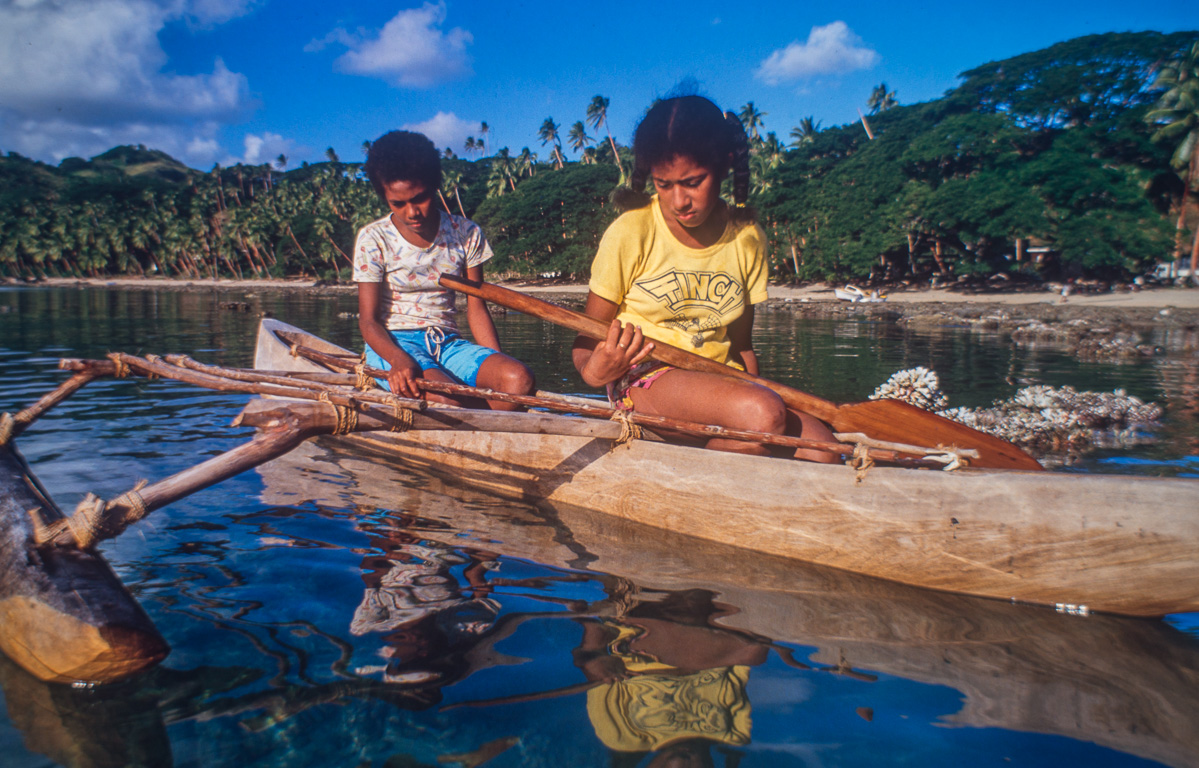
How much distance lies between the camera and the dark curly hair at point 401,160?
3.90 metres

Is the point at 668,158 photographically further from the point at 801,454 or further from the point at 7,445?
the point at 7,445

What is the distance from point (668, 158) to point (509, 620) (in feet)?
5.97

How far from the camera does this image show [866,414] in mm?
2895

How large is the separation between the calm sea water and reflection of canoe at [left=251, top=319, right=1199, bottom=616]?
95mm

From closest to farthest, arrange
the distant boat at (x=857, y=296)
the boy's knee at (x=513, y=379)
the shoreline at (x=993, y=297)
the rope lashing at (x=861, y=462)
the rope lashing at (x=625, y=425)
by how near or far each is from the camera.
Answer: the rope lashing at (x=861, y=462)
the rope lashing at (x=625, y=425)
the boy's knee at (x=513, y=379)
the shoreline at (x=993, y=297)
the distant boat at (x=857, y=296)

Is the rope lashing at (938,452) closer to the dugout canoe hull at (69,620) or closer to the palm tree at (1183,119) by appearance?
the dugout canoe hull at (69,620)

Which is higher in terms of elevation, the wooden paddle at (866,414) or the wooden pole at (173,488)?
the wooden paddle at (866,414)

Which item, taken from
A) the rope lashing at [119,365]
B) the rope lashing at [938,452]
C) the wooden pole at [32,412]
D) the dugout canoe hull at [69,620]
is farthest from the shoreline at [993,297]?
the dugout canoe hull at [69,620]

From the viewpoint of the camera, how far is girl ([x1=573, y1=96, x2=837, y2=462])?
2.71m

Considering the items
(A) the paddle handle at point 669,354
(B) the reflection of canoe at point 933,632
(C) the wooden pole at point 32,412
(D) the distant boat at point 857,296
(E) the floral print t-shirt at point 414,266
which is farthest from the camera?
(D) the distant boat at point 857,296

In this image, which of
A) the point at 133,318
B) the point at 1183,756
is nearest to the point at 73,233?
the point at 133,318

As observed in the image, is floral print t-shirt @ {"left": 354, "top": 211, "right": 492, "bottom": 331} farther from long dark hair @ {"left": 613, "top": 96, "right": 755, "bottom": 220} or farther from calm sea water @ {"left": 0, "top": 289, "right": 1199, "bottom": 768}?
long dark hair @ {"left": 613, "top": 96, "right": 755, "bottom": 220}

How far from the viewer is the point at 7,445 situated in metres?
3.25

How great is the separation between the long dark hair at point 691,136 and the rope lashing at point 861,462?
1209 millimetres
